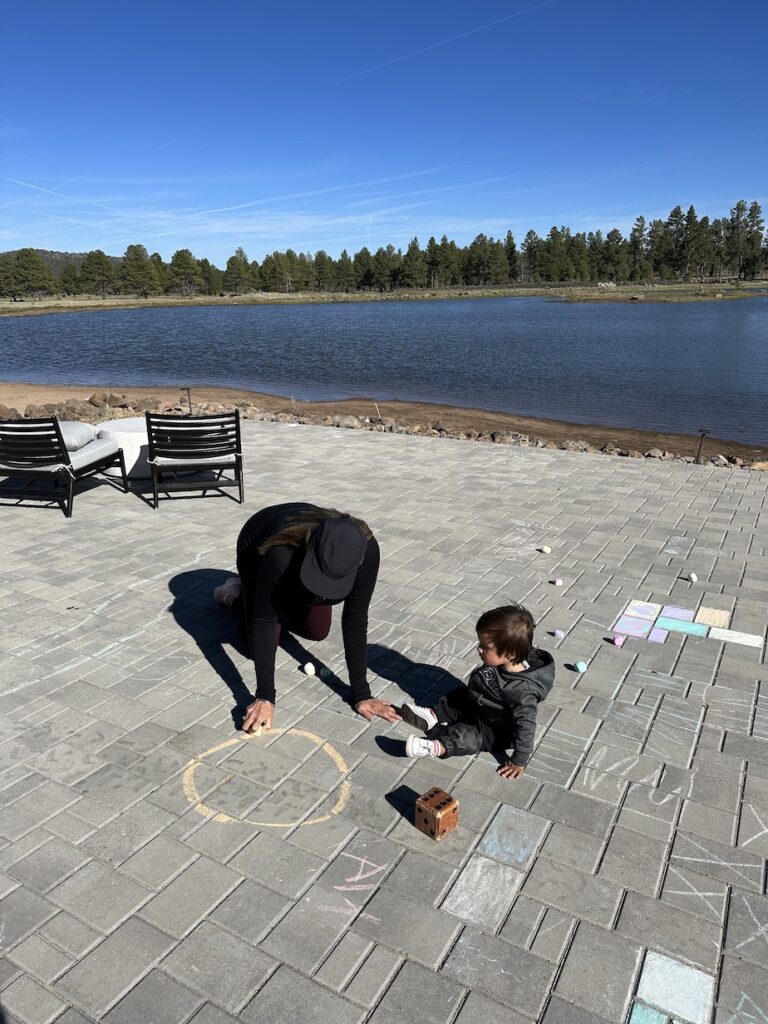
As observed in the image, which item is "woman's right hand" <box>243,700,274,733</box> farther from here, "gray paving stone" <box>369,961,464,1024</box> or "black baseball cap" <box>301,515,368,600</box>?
"gray paving stone" <box>369,961,464,1024</box>

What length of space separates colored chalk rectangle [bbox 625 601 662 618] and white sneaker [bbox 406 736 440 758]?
256cm

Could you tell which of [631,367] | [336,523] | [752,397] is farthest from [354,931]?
[631,367]

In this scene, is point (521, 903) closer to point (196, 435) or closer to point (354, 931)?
point (354, 931)

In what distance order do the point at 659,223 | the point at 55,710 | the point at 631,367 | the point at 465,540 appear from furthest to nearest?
the point at 659,223 < the point at 631,367 < the point at 465,540 < the point at 55,710

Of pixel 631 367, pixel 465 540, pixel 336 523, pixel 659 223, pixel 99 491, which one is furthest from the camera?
pixel 659 223

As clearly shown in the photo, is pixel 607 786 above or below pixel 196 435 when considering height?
below

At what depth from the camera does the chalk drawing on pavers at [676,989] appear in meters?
2.42

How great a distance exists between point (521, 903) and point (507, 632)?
119cm

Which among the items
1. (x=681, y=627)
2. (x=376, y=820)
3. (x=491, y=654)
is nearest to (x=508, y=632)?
(x=491, y=654)

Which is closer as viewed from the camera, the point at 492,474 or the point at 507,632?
the point at 507,632

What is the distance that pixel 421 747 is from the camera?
3705 millimetres

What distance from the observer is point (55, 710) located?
4.19 meters

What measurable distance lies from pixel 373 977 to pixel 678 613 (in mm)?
4025

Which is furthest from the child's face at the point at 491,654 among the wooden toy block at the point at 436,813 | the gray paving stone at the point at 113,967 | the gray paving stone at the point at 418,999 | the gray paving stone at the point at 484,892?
the gray paving stone at the point at 113,967
